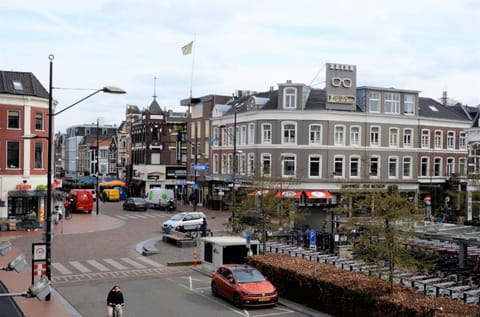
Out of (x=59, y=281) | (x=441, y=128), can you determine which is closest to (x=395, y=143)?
(x=441, y=128)

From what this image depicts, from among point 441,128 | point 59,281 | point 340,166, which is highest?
point 441,128

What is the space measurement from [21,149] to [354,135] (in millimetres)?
29088

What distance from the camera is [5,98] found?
44156 mm

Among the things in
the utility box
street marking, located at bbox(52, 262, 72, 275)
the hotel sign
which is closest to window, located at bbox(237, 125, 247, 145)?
the hotel sign

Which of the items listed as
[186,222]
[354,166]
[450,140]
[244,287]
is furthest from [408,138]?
[244,287]

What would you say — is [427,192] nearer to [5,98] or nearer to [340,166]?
[340,166]

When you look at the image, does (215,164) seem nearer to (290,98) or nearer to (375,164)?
(290,98)

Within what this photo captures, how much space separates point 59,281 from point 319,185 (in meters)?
31.9

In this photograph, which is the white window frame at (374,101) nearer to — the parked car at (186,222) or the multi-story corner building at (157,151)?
the parked car at (186,222)

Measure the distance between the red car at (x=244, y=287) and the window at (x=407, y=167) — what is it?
38.0m

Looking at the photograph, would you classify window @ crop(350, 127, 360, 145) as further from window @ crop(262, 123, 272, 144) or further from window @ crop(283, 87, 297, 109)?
A: window @ crop(262, 123, 272, 144)

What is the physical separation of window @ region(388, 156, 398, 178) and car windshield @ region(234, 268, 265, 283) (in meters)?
36.6

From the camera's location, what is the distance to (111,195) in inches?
2881

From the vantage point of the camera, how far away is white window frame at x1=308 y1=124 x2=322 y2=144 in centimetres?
5275
